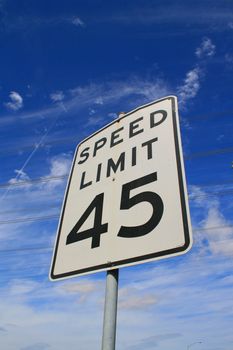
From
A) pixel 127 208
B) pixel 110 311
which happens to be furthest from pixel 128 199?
pixel 110 311

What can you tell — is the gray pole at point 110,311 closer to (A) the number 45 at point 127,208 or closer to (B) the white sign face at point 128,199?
(B) the white sign face at point 128,199

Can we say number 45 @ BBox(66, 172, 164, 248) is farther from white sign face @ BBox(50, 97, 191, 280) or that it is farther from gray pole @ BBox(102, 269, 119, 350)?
gray pole @ BBox(102, 269, 119, 350)

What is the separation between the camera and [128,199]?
2094 mm

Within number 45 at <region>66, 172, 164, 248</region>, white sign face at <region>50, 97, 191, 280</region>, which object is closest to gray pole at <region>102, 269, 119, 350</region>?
white sign face at <region>50, 97, 191, 280</region>

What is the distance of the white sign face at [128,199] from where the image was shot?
5.97 ft

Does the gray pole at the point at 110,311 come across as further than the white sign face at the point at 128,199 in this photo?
No

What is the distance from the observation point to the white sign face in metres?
1.82

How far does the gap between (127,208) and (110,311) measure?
67 cm

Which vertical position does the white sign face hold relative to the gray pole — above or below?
above

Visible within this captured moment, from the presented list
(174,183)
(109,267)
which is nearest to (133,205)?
(174,183)

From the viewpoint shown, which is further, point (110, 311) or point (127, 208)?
point (127, 208)

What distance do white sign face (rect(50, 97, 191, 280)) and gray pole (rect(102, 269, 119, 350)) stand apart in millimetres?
80

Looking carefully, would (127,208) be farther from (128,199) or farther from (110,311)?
(110,311)

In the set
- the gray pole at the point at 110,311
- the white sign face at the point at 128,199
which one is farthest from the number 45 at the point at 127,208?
the gray pole at the point at 110,311
